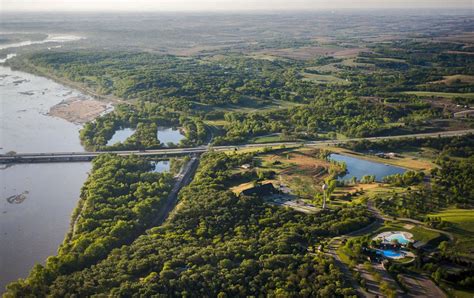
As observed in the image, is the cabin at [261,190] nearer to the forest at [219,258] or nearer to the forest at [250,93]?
the forest at [219,258]

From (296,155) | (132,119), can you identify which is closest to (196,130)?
(132,119)

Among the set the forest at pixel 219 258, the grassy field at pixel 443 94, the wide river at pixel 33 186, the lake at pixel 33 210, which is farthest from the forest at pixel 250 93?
the forest at pixel 219 258

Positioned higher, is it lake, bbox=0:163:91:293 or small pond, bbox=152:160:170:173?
small pond, bbox=152:160:170:173

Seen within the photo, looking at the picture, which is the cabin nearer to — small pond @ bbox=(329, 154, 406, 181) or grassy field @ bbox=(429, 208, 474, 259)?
small pond @ bbox=(329, 154, 406, 181)

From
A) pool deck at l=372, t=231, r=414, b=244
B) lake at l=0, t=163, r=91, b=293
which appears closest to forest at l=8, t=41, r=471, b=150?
lake at l=0, t=163, r=91, b=293

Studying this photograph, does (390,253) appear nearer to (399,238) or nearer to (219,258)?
(399,238)

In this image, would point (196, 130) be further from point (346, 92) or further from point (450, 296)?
point (450, 296)

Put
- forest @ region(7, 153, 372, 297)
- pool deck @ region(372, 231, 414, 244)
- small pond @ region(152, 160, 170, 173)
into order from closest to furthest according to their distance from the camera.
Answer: forest @ region(7, 153, 372, 297) < pool deck @ region(372, 231, 414, 244) < small pond @ region(152, 160, 170, 173)
